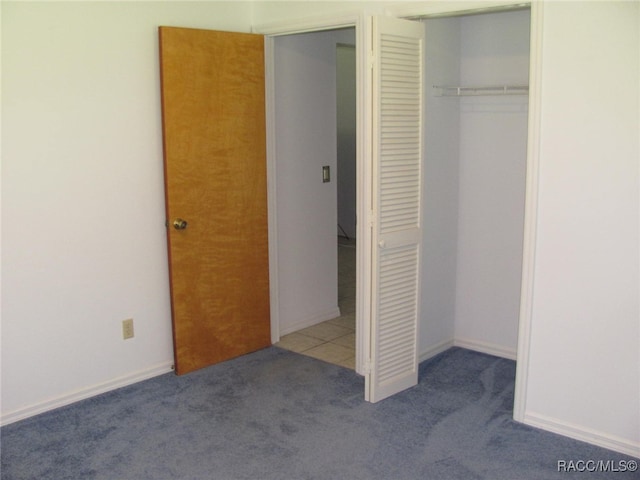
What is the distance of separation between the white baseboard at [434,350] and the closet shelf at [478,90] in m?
1.54

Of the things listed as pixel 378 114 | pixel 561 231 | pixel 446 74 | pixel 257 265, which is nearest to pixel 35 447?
pixel 257 265

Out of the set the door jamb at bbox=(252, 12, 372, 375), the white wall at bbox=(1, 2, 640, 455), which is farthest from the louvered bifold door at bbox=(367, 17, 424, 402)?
the white wall at bbox=(1, 2, 640, 455)

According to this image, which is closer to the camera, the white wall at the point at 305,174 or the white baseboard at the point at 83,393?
the white baseboard at the point at 83,393

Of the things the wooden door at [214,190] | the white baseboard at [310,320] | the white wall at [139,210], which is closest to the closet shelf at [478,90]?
the white wall at [139,210]

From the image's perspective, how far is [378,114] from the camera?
10.6 feet

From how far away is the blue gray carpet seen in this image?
2.85m

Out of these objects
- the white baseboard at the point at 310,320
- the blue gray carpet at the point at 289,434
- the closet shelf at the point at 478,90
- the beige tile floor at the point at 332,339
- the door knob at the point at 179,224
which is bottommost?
the blue gray carpet at the point at 289,434

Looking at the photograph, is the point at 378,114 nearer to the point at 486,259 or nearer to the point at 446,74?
the point at 446,74

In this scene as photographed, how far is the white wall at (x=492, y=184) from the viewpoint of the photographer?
13.0 ft

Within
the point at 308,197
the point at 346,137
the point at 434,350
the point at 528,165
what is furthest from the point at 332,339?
the point at 346,137

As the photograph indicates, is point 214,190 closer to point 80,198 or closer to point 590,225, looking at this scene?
point 80,198

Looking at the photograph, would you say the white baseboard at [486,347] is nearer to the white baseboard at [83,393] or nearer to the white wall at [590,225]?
the white wall at [590,225]

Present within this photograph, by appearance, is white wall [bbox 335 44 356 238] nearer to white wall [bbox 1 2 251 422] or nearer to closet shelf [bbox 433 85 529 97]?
closet shelf [bbox 433 85 529 97]

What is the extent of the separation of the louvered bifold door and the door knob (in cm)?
111
